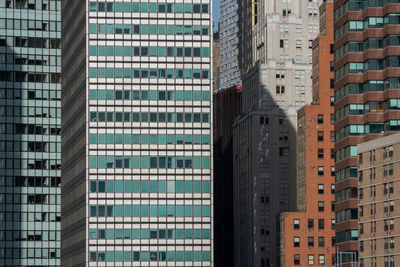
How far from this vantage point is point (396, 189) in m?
200

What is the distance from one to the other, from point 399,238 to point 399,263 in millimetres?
3848

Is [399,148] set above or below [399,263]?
above

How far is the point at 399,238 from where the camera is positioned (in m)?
200

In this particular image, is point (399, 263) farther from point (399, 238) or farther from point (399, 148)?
point (399, 148)

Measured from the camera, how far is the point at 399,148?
19950cm

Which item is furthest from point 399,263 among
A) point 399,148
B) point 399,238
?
point 399,148

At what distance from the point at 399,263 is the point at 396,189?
11426 millimetres

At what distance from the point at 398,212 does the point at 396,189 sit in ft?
11.7

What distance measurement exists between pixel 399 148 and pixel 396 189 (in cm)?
636

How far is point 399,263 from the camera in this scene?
19938cm

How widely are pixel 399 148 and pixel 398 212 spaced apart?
32.5 feet

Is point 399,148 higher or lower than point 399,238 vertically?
higher
